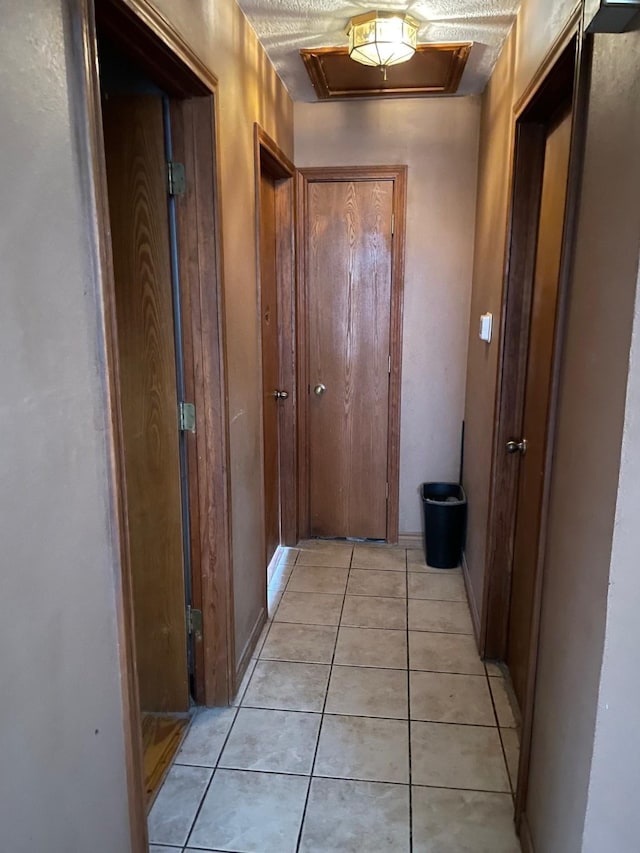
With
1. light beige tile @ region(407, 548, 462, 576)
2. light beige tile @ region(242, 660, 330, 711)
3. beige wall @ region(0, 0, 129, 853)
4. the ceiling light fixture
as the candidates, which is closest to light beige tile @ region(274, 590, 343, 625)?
light beige tile @ region(242, 660, 330, 711)

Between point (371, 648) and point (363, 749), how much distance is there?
1.95 ft

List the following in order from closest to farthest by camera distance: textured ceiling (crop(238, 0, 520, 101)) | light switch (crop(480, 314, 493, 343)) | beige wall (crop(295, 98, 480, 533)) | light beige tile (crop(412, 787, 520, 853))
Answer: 1. light beige tile (crop(412, 787, 520, 853))
2. textured ceiling (crop(238, 0, 520, 101))
3. light switch (crop(480, 314, 493, 343))
4. beige wall (crop(295, 98, 480, 533))

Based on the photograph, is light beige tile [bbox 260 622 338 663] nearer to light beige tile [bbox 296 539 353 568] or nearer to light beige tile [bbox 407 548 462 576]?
light beige tile [bbox 296 539 353 568]

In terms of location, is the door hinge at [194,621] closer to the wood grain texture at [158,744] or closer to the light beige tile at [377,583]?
the wood grain texture at [158,744]

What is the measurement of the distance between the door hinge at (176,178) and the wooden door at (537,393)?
1.18 m

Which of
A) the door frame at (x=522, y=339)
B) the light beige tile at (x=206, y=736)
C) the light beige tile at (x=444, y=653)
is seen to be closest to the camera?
the door frame at (x=522, y=339)

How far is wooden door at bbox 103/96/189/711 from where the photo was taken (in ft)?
6.26

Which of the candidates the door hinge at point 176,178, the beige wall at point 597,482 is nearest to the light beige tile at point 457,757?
the beige wall at point 597,482

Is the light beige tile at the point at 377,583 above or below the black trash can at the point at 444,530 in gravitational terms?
below

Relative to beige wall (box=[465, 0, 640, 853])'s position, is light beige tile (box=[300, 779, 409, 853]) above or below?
below

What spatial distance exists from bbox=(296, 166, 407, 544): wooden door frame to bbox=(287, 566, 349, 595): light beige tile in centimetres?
41

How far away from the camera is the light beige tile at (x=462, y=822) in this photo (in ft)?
5.52

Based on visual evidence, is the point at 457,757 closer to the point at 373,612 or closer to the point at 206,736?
the point at 206,736

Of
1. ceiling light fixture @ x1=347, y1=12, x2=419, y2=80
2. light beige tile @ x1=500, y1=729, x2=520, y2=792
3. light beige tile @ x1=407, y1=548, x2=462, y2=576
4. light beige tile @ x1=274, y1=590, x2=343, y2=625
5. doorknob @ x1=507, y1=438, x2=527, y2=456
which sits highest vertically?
ceiling light fixture @ x1=347, y1=12, x2=419, y2=80
